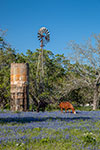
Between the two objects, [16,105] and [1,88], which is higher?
[1,88]

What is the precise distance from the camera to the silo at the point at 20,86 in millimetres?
18750

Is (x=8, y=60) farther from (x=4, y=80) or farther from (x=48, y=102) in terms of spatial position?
(x=48, y=102)

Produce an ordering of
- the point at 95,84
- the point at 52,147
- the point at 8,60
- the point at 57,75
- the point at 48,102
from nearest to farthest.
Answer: the point at 52,147 < the point at 95,84 < the point at 48,102 < the point at 8,60 < the point at 57,75

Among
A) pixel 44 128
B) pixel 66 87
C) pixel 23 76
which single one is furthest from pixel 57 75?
pixel 44 128

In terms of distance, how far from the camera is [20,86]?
18.8 m

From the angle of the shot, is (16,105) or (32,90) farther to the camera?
(32,90)

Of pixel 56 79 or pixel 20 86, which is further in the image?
pixel 56 79

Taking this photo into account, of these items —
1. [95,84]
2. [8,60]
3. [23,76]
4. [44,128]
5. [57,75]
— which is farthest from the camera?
[57,75]

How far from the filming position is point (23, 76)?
18.8 meters

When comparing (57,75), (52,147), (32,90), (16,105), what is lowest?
(52,147)

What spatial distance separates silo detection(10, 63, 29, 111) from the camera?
61.5 ft

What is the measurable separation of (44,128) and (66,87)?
1740 centimetres

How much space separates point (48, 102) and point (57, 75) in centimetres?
580

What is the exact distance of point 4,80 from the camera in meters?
27.5
